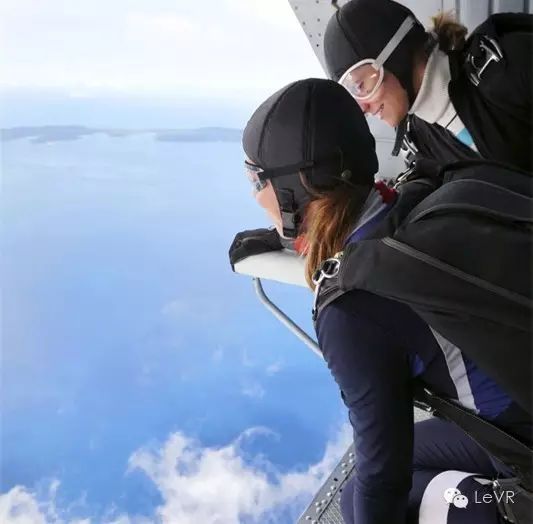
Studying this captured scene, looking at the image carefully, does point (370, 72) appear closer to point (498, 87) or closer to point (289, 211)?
point (498, 87)

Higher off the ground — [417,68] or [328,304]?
[417,68]

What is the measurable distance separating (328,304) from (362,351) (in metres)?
0.09

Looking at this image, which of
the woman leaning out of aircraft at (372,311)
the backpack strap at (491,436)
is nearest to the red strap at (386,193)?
the woman leaning out of aircraft at (372,311)

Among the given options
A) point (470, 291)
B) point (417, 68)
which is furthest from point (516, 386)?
point (417, 68)

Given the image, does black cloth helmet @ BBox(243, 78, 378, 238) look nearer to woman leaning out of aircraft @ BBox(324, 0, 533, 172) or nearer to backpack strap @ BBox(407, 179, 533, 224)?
backpack strap @ BBox(407, 179, 533, 224)

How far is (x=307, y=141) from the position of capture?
37.2 inches

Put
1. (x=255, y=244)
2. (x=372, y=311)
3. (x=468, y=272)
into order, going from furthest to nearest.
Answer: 1. (x=255, y=244)
2. (x=372, y=311)
3. (x=468, y=272)

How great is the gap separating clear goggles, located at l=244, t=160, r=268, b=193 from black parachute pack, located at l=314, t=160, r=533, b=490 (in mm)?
231

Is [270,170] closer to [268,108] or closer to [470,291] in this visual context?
[268,108]

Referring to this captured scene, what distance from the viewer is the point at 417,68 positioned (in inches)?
57.0

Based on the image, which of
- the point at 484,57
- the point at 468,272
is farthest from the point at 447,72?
the point at 468,272

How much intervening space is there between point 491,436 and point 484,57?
2.93 feet

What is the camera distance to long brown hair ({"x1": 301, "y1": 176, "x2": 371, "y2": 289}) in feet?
3.10

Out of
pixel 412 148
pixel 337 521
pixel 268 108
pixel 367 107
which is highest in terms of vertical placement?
pixel 268 108
